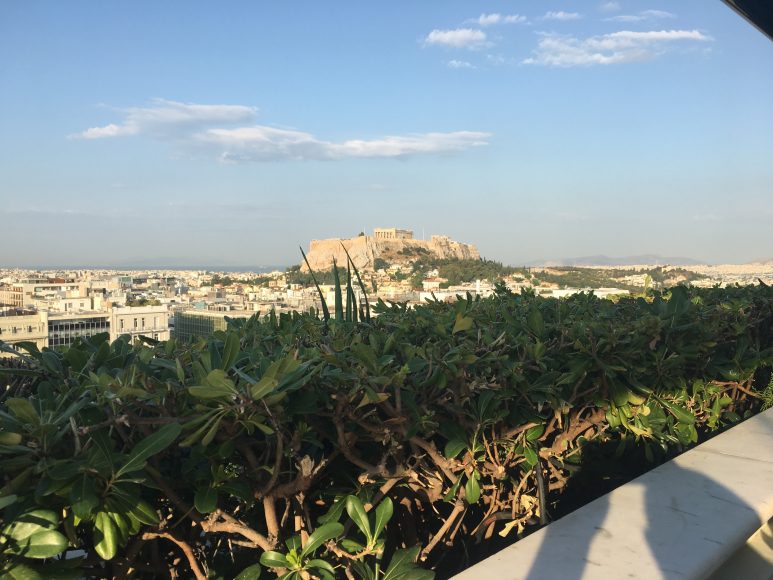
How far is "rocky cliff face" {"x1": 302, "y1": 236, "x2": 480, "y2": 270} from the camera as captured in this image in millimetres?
68812

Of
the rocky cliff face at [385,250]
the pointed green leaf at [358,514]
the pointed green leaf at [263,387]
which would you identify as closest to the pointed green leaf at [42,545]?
the pointed green leaf at [263,387]

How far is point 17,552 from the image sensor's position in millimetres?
662

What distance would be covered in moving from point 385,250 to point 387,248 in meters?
0.91

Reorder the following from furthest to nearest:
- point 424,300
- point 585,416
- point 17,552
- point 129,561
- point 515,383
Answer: point 424,300, point 585,416, point 515,383, point 129,561, point 17,552

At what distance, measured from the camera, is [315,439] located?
92 centimetres

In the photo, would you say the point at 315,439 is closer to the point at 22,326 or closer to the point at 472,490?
the point at 472,490

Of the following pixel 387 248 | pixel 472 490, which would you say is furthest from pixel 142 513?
pixel 387 248

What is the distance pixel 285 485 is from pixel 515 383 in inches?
20.8

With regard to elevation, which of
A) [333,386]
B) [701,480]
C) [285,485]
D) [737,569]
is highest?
[333,386]

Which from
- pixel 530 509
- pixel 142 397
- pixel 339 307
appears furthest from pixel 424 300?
pixel 142 397

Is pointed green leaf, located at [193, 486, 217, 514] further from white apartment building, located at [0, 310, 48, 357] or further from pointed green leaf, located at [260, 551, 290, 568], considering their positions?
white apartment building, located at [0, 310, 48, 357]

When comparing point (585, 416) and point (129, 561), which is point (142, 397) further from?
point (585, 416)

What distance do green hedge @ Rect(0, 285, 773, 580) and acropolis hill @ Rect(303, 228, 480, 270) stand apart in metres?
63.1

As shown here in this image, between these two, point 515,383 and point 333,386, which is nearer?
point 333,386
